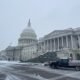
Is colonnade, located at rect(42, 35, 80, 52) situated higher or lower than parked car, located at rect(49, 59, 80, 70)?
higher

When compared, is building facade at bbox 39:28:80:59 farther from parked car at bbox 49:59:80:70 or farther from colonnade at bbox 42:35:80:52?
parked car at bbox 49:59:80:70

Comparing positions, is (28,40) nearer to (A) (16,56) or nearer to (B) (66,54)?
(A) (16,56)

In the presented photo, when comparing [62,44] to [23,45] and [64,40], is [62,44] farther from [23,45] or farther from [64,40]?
[23,45]

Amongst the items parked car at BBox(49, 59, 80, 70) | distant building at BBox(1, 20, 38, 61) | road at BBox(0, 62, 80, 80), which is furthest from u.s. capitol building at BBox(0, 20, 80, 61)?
road at BBox(0, 62, 80, 80)

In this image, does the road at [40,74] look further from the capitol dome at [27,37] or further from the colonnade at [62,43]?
the capitol dome at [27,37]

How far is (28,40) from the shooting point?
12638 centimetres

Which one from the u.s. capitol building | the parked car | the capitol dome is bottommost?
the parked car

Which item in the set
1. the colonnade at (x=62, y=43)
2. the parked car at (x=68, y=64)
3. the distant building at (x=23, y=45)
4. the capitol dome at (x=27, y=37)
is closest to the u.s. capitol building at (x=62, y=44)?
the colonnade at (x=62, y=43)

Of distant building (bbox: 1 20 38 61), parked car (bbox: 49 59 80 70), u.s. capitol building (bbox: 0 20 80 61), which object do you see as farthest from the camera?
distant building (bbox: 1 20 38 61)

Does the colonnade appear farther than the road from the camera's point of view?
Yes

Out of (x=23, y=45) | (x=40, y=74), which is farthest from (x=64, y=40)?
(x=40, y=74)

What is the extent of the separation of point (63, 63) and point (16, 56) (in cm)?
10291

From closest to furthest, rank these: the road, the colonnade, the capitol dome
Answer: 1. the road
2. the colonnade
3. the capitol dome

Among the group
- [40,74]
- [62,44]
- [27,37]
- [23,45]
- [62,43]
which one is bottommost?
[40,74]
